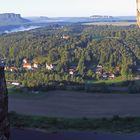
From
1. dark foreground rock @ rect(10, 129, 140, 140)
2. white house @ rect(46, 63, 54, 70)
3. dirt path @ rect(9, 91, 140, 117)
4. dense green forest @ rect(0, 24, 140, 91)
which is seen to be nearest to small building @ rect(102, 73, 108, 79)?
dense green forest @ rect(0, 24, 140, 91)

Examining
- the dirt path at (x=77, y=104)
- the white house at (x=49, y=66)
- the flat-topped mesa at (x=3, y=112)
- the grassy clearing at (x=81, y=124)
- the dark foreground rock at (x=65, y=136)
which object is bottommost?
the white house at (x=49, y=66)

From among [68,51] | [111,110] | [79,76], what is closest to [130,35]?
[68,51]

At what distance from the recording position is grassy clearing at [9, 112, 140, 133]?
14.3m

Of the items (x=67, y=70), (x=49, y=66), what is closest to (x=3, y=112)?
(x=67, y=70)

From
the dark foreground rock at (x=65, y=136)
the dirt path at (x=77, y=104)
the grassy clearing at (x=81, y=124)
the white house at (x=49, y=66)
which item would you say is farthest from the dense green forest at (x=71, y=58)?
the dark foreground rock at (x=65, y=136)

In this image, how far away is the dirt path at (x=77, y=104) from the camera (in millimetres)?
17250

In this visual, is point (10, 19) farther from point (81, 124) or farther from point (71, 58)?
point (81, 124)

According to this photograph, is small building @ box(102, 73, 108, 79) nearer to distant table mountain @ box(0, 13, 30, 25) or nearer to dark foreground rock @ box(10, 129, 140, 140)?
dark foreground rock @ box(10, 129, 140, 140)

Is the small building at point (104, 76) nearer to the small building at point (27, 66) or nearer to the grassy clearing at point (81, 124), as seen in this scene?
the small building at point (27, 66)

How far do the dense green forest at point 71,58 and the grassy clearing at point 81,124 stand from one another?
10177 millimetres

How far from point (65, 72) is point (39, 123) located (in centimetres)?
1684

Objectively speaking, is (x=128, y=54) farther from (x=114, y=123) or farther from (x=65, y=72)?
(x=114, y=123)

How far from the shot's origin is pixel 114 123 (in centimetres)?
1507

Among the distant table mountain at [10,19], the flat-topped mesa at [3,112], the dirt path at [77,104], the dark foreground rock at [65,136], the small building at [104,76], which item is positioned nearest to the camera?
the flat-topped mesa at [3,112]
